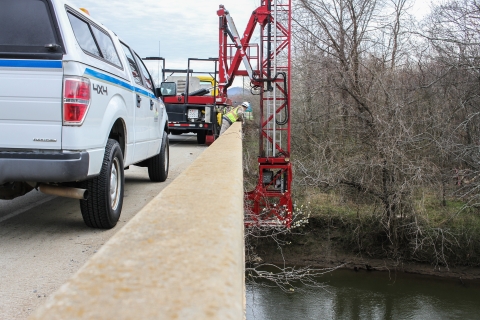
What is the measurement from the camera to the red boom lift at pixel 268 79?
17094 millimetres

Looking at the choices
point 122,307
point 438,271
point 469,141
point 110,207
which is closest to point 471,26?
point 469,141

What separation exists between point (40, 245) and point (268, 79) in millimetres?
12993

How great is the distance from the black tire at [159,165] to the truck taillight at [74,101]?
407cm

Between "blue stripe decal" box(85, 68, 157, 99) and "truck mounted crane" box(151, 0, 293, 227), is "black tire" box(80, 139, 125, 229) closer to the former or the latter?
"blue stripe decal" box(85, 68, 157, 99)

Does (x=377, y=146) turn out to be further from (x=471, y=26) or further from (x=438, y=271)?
(x=438, y=271)

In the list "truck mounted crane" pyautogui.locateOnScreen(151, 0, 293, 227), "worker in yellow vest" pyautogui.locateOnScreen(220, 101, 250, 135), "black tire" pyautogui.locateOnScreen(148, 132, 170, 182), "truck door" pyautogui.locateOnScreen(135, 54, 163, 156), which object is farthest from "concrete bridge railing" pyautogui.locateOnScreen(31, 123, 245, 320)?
"worker in yellow vest" pyautogui.locateOnScreen(220, 101, 250, 135)

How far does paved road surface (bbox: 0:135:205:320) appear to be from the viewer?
369 centimetres

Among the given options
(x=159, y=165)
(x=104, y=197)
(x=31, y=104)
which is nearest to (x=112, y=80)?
(x=31, y=104)

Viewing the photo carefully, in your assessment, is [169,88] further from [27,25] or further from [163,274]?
[163,274]

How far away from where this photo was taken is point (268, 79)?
1711 cm

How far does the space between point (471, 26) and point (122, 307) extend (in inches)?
666

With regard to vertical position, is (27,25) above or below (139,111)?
above

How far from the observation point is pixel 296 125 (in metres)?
23.9

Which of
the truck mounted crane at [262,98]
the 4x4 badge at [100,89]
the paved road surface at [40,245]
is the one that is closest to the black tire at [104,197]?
the paved road surface at [40,245]
